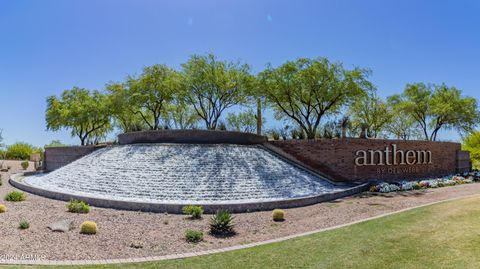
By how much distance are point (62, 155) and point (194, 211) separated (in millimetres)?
23294

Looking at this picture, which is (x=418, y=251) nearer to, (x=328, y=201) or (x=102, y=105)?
(x=328, y=201)

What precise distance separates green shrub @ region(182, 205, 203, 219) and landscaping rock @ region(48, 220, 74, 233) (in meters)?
3.95

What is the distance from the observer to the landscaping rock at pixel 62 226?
1010cm

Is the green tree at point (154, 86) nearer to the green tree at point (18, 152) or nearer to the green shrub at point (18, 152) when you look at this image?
the green tree at point (18, 152)

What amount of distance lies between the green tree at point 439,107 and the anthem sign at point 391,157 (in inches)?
540

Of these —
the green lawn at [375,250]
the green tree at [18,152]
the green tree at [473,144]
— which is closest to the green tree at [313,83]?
the green lawn at [375,250]

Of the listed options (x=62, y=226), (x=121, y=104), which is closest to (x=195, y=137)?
(x=62, y=226)

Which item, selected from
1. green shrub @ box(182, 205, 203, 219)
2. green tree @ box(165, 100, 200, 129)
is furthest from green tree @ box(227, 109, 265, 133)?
green shrub @ box(182, 205, 203, 219)

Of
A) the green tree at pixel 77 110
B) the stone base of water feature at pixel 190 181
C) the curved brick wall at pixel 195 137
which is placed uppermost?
the green tree at pixel 77 110

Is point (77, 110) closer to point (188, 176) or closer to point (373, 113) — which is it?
point (188, 176)

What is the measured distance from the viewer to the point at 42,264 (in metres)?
7.27

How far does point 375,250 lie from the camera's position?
25.9ft

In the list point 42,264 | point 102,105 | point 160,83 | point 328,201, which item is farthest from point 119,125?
point 42,264

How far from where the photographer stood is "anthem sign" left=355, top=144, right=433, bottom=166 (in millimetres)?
21033
